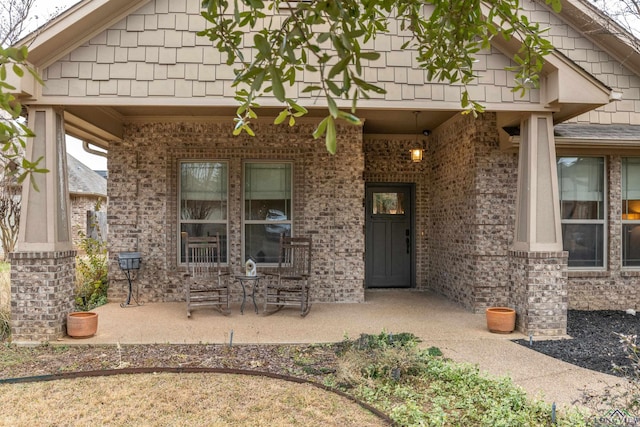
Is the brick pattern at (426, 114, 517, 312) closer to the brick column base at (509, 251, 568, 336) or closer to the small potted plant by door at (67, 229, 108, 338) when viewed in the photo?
the brick column base at (509, 251, 568, 336)

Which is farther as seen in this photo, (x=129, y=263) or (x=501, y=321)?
(x=129, y=263)

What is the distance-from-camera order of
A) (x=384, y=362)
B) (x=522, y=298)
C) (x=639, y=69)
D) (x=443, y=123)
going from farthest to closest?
1. (x=443, y=123)
2. (x=639, y=69)
3. (x=522, y=298)
4. (x=384, y=362)

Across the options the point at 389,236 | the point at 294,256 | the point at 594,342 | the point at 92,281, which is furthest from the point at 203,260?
the point at 594,342

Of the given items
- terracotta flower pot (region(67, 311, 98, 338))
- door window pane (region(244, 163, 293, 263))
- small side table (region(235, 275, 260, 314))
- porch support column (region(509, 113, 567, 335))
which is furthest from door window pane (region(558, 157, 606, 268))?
terracotta flower pot (region(67, 311, 98, 338))

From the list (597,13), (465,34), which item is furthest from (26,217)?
(597,13)

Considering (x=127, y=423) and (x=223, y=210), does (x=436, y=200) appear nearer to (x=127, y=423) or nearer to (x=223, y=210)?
(x=223, y=210)

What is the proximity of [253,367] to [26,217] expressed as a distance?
311 cm

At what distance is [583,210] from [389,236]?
3.31m

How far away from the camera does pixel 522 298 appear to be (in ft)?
18.4

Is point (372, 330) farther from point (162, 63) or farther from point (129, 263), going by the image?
point (162, 63)

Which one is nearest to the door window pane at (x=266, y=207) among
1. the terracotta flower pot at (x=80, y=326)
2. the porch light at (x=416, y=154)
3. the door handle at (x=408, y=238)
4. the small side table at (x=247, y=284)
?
the small side table at (x=247, y=284)

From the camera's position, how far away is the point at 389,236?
8898 mm

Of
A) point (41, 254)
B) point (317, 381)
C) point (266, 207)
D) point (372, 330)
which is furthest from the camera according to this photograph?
point (266, 207)

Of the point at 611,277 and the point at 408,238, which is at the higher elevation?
the point at 408,238
